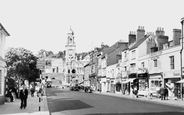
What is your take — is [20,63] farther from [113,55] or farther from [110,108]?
[110,108]

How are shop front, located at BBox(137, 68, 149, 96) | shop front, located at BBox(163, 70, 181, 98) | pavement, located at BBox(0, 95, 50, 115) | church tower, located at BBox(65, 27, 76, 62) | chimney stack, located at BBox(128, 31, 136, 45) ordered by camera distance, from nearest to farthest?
pavement, located at BBox(0, 95, 50, 115)
shop front, located at BBox(163, 70, 181, 98)
shop front, located at BBox(137, 68, 149, 96)
chimney stack, located at BBox(128, 31, 136, 45)
church tower, located at BBox(65, 27, 76, 62)

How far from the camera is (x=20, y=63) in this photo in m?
58.2

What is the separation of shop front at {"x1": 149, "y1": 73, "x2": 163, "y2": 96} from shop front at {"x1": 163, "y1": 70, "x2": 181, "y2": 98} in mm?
1887

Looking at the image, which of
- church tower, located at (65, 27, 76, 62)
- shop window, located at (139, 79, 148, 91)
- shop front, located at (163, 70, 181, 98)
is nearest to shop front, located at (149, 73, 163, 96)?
shop front, located at (163, 70, 181, 98)

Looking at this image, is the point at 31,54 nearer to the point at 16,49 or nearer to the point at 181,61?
the point at 16,49

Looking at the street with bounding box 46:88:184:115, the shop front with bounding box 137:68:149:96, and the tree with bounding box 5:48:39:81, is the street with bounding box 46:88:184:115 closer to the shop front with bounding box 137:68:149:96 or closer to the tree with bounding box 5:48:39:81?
the shop front with bounding box 137:68:149:96

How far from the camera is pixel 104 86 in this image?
71062 millimetres

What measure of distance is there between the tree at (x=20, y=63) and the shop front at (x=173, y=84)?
32.7m

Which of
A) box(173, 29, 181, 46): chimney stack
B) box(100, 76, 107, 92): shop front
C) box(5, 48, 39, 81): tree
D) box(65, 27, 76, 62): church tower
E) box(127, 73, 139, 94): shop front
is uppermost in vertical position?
box(65, 27, 76, 62): church tower

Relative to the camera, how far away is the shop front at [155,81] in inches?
1517

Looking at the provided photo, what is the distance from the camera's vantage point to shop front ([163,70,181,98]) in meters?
33.5

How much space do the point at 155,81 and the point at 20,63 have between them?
30.6 m

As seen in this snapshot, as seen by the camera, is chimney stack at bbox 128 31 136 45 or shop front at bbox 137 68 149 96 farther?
chimney stack at bbox 128 31 136 45

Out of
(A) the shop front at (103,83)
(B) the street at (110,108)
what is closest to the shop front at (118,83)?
(A) the shop front at (103,83)
